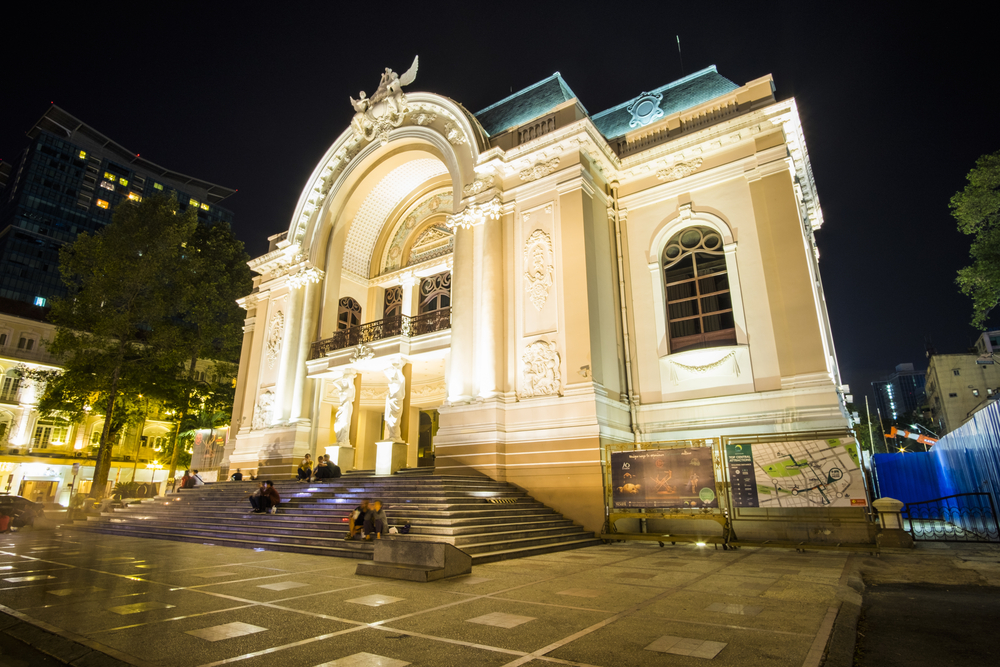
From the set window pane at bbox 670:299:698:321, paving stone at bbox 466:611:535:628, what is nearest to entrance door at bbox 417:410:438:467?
window pane at bbox 670:299:698:321

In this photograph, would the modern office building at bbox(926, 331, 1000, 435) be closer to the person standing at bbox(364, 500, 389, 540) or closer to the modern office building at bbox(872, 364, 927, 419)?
the person standing at bbox(364, 500, 389, 540)

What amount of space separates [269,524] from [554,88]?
16.4 m

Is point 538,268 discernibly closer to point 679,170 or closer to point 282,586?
point 679,170

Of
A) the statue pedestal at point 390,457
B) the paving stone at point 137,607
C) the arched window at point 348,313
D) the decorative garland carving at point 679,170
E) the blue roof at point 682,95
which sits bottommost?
the paving stone at point 137,607

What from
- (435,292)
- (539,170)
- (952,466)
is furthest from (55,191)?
(952,466)

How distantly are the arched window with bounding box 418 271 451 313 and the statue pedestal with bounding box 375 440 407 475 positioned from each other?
5954 mm

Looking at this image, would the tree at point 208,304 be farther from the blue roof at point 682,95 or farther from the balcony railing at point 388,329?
the blue roof at point 682,95

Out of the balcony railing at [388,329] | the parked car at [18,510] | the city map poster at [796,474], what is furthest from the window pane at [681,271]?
the parked car at [18,510]

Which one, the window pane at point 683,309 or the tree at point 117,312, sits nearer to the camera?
the window pane at point 683,309

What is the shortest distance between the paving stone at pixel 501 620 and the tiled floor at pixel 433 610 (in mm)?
37

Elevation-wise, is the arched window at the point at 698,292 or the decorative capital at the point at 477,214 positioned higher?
the decorative capital at the point at 477,214

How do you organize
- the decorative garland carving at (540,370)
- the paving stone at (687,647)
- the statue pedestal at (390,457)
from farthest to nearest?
the statue pedestal at (390,457)
the decorative garland carving at (540,370)
the paving stone at (687,647)

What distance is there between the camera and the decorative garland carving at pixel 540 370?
13961 mm

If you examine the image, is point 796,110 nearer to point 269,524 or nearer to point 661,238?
point 661,238
